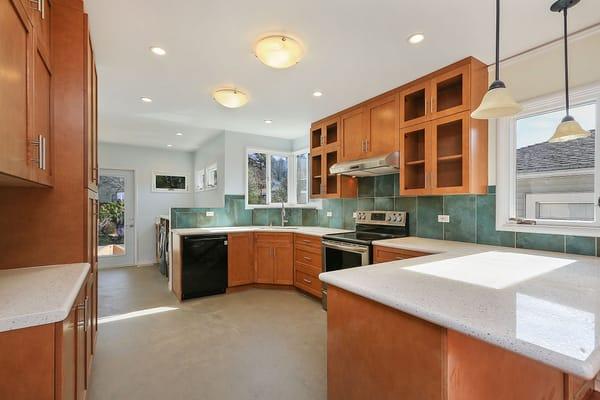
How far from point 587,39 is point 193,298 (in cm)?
461

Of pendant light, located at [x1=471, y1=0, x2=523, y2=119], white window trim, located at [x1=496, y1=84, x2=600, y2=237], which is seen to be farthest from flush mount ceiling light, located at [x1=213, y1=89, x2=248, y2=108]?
white window trim, located at [x1=496, y1=84, x2=600, y2=237]

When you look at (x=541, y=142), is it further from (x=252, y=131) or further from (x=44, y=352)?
(x=252, y=131)

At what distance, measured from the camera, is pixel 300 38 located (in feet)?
6.89

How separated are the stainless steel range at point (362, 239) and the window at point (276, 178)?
1.61 metres

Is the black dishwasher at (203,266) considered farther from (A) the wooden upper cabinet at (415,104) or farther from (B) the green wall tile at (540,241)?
(B) the green wall tile at (540,241)

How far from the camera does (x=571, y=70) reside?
2.09 metres

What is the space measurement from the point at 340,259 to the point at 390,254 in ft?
2.34

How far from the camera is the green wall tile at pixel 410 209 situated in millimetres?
3158

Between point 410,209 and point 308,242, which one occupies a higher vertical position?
point 410,209

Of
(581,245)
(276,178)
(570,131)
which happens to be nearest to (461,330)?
(570,131)

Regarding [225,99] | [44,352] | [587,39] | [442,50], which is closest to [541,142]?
[587,39]

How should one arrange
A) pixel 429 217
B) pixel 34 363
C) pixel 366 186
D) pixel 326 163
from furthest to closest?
pixel 326 163 < pixel 366 186 < pixel 429 217 < pixel 34 363

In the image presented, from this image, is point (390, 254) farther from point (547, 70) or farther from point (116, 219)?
point (116, 219)

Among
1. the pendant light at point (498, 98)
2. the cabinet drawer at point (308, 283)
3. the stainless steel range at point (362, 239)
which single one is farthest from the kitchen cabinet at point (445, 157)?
the cabinet drawer at point (308, 283)
